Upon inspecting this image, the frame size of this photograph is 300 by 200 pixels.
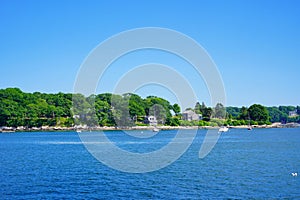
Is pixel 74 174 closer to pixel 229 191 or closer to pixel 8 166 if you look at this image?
pixel 8 166

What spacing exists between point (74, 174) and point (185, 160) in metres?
17.4

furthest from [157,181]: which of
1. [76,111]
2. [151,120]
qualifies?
[151,120]

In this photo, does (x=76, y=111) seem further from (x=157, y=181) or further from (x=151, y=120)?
(x=157, y=181)

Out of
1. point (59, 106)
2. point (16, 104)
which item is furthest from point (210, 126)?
point (16, 104)

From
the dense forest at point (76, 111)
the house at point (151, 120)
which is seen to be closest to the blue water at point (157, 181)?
the dense forest at point (76, 111)

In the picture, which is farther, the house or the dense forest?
the house

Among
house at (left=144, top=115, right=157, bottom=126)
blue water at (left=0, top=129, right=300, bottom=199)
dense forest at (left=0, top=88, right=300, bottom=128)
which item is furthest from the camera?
house at (left=144, top=115, right=157, bottom=126)

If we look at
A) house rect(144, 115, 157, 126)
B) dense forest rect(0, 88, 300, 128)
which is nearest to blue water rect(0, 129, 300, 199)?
dense forest rect(0, 88, 300, 128)

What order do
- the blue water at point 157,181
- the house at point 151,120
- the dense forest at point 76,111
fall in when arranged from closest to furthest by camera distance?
the blue water at point 157,181 → the dense forest at point 76,111 → the house at point 151,120

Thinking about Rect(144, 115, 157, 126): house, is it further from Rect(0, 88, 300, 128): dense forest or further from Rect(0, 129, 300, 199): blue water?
Rect(0, 129, 300, 199): blue water

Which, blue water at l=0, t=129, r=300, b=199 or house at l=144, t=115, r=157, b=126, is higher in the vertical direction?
house at l=144, t=115, r=157, b=126

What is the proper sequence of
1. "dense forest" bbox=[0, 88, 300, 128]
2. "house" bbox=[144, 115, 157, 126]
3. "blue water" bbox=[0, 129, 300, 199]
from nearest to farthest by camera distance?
"blue water" bbox=[0, 129, 300, 199] < "dense forest" bbox=[0, 88, 300, 128] < "house" bbox=[144, 115, 157, 126]

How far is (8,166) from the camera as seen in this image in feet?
157

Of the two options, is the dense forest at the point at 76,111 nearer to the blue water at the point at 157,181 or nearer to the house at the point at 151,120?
the house at the point at 151,120
